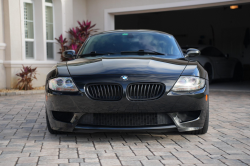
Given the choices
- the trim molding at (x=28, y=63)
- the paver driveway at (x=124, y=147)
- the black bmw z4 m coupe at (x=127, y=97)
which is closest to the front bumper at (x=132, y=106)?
the black bmw z4 m coupe at (x=127, y=97)

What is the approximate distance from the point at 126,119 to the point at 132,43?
175 cm

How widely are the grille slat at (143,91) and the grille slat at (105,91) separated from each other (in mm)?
116

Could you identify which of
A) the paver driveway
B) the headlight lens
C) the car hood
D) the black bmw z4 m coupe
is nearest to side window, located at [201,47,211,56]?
the paver driveway

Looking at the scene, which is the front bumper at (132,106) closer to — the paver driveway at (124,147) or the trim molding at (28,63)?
the paver driveway at (124,147)

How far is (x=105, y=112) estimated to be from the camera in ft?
12.3

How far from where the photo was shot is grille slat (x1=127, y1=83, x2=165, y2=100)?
3744 millimetres

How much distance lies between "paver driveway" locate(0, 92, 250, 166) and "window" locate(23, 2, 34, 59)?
6370 millimetres

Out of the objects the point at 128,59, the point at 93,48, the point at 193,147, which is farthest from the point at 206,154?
the point at 93,48

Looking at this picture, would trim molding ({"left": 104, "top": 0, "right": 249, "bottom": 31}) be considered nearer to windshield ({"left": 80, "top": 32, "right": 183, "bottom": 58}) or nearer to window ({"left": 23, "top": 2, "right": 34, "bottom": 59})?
window ({"left": 23, "top": 2, "right": 34, "bottom": 59})

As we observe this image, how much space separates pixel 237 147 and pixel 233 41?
16.4 metres

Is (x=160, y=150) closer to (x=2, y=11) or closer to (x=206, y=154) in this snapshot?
(x=206, y=154)

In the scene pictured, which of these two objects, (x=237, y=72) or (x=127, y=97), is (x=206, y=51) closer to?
(x=237, y=72)

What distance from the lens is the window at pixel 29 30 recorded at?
11194 mm

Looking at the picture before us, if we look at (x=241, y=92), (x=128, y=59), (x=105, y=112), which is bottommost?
(x=241, y=92)
